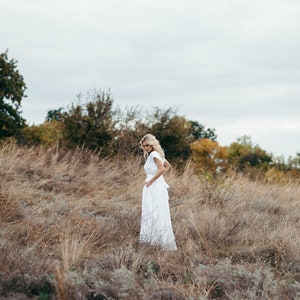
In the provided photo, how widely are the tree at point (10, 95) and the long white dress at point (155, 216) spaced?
33.1 meters

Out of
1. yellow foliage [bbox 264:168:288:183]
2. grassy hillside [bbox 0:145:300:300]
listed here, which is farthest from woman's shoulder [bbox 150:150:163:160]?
yellow foliage [bbox 264:168:288:183]

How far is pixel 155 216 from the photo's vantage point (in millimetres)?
9789

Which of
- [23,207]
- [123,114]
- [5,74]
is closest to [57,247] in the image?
[23,207]

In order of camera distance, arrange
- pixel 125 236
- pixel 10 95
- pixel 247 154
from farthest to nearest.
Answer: pixel 247 154, pixel 10 95, pixel 125 236

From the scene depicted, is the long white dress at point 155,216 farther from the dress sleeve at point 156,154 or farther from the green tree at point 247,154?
the green tree at point 247,154

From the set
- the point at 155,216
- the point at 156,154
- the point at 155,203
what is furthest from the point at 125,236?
the point at 156,154

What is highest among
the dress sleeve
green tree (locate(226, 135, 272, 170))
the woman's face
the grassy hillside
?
green tree (locate(226, 135, 272, 170))

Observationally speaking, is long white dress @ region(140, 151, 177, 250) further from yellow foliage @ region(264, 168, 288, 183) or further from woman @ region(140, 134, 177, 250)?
yellow foliage @ region(264, 168, 288, 183)

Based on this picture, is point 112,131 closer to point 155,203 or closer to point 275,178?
point 275,178

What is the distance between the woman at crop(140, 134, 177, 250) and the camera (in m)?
9.56

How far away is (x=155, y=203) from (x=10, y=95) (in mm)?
35974

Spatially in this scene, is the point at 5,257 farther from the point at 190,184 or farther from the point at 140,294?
the point at 190,184

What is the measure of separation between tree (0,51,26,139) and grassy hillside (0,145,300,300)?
2687cm

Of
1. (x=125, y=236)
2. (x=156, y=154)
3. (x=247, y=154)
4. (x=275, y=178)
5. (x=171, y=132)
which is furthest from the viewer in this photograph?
(x=247, y=154)
